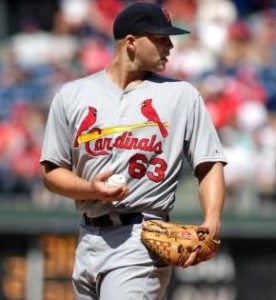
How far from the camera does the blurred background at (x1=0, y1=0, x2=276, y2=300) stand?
8305 mm

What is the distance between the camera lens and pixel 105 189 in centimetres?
393

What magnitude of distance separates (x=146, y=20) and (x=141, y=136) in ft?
1.57

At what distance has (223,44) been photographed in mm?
10805

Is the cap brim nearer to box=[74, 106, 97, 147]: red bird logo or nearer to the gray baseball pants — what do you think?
box=[74, 106, 97, 147]: red bird logo

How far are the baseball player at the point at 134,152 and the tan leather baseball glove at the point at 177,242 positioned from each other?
0.09 m

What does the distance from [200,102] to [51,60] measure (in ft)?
24.2

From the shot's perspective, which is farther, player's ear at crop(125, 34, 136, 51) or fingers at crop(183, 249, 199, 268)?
player's ear at crop(125, 34, 136, 51)

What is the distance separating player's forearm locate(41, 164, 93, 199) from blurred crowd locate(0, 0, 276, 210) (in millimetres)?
4264

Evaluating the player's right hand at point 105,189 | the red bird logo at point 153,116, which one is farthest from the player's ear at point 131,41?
the player's right hand at point 105,189

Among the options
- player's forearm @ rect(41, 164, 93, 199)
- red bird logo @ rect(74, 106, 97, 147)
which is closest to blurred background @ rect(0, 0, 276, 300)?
player's forearm @ rect(41, 164, 93, 199)

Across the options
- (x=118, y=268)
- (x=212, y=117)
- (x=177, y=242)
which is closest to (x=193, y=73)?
(x=212, y=117)

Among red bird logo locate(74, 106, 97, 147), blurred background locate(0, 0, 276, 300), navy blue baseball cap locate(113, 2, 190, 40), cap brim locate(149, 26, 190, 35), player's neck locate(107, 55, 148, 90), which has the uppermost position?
navy blue baseball cap locate(113, 2, 190, 40)

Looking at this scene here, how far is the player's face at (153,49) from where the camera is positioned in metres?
4.21

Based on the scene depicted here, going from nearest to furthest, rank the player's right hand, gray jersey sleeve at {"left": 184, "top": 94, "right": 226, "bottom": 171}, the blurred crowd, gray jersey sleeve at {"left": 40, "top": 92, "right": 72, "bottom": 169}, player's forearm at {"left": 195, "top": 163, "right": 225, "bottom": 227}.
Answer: the player's right hand, player's forearm at {"left": 195, "top": 163, "right": 225, "bottom": 227}, gray jersey sleeve at {"left": 184, "top": 94, "right": 226, "bottom": 171}, gray jersey sleeve at {"left": 40, "top": 92, "right": 72, "bottom": 169}, the blurred crowd
